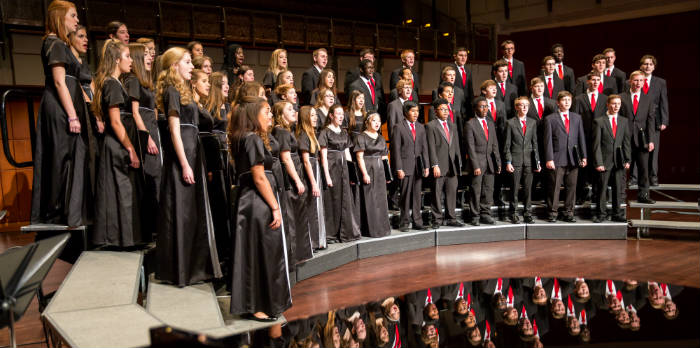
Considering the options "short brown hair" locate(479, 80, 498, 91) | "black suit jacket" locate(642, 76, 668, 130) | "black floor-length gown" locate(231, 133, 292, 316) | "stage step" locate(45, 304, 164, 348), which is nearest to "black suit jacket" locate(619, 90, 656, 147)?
"black suit jacket" locate(642, 76, 668, 130)

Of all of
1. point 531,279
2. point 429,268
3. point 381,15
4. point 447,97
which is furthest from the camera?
point 381,15

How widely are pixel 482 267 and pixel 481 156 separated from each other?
1520mm

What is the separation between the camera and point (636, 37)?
29.8 feet

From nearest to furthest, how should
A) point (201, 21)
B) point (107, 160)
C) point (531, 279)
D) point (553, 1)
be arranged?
point (531, 279) < point (107, 160) < point (201, 21) < point (553, 1)

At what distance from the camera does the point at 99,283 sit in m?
2.60

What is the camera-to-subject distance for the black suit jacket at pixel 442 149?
17.3 ft

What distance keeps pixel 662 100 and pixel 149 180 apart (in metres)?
5.54

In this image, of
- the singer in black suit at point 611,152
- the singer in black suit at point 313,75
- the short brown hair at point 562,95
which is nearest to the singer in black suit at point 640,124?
the singer in black suit at point 611,152

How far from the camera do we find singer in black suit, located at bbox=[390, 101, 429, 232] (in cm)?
514

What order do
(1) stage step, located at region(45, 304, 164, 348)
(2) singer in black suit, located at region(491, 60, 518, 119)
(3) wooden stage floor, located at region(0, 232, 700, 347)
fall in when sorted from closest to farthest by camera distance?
(1) stage step, located at region(45, 304, 164, 348)
(3) wooden stage floor, located at region(0, 232, 700, 347)
(2) singer in black suit, located at region(491, 60, 518, 119)

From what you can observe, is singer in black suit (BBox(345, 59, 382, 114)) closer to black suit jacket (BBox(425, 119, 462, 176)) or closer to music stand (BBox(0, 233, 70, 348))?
black suit jacket (BBox(425, 119, 462, 176))

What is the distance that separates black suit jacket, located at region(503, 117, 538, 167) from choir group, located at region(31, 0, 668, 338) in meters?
0.02

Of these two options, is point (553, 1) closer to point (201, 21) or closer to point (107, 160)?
point (201, 21)

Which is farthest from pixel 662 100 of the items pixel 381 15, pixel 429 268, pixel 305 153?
pixel 381 15
